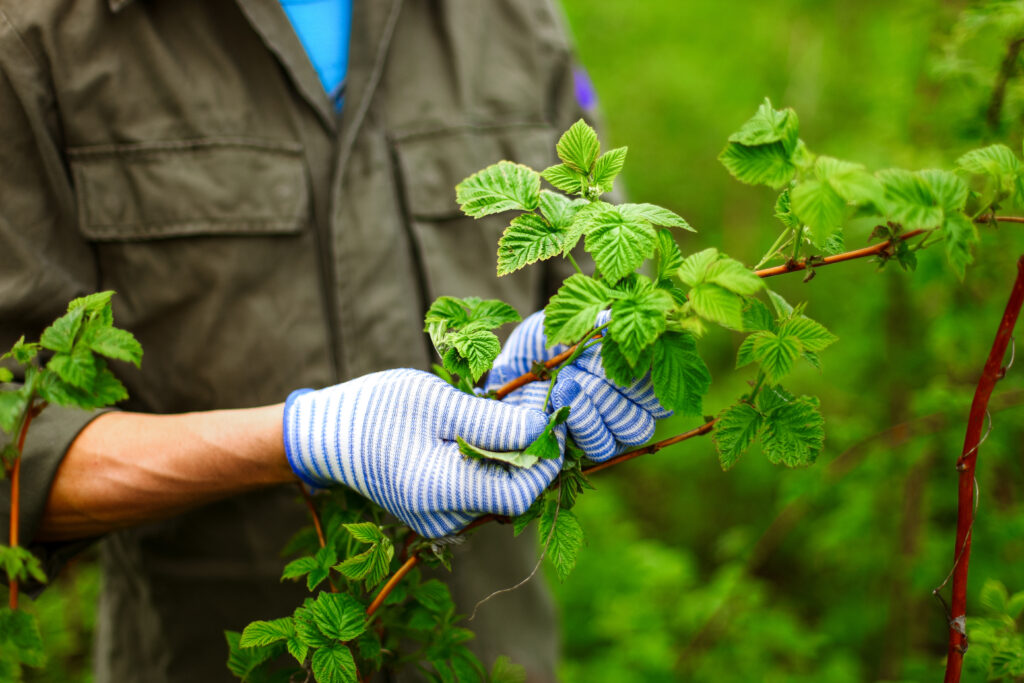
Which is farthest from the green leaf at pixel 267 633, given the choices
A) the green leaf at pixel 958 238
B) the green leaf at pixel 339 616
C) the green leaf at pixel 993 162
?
the green leaf at pixel 993 162

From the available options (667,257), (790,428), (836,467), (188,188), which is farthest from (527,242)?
(836,467)

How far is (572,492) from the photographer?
107 cm

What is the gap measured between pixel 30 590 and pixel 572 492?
1104 mm

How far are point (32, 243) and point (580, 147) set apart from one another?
1.11 metres

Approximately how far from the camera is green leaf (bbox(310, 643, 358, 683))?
985 mm

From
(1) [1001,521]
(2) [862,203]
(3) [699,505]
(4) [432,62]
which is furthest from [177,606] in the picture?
(3) [699,505]

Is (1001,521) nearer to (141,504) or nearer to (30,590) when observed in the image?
(141,504)

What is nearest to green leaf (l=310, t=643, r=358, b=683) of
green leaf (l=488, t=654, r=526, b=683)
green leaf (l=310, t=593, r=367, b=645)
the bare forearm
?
green leaf (l=310, t=593, r=367, b=645)

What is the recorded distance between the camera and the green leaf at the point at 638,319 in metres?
0.85

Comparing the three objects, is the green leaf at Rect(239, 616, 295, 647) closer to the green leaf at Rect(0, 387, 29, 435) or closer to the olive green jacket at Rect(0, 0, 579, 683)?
the green leaf at Rect(0, 387, 29, 435)

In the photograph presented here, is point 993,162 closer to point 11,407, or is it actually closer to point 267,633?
point 267,633

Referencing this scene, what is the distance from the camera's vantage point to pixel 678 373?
2.97ft

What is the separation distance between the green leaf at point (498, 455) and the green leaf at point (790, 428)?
1.13 ft

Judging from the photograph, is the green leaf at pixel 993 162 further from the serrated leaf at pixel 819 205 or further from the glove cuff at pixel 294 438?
the glove cuff at pixel 294 438
